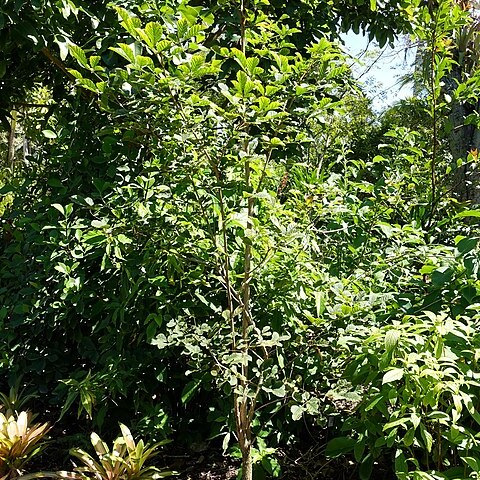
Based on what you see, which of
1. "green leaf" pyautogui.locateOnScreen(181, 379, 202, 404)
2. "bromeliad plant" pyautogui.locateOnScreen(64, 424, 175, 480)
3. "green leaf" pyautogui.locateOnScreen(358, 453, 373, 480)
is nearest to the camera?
"green leaf" pyautogui.locateOnScreen(358, 453, 373, 480)

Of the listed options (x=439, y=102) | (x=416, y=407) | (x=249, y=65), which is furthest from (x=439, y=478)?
A: (x=439, y=102)

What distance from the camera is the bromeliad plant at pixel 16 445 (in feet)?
7.94

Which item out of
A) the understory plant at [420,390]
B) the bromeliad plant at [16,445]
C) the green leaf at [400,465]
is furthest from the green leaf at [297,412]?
the bromeliad plant at [16,445]

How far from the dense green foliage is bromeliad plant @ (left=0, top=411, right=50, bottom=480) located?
6.8 inches

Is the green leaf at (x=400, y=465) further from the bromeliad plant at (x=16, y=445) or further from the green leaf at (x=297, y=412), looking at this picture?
the bromeliad plant at (x=16, y=445)

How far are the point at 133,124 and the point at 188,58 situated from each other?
337 mm

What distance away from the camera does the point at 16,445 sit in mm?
2434

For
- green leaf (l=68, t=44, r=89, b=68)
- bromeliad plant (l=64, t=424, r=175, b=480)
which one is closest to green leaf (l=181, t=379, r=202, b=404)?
bromeliad plant (l=64, t=424, r=175, b=480)

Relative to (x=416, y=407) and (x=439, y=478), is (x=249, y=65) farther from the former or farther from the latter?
(x=439, y=478)

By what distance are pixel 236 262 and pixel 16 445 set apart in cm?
121

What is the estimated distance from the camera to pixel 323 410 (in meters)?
2.17

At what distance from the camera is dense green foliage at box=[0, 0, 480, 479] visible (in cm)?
187

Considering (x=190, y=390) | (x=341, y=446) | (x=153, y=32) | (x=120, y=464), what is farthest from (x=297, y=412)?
(x=153, y=32)

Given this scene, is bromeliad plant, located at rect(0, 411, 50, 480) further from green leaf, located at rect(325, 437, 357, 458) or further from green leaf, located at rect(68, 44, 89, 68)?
green leaf, located at rect(68, 44, 89, 68)
